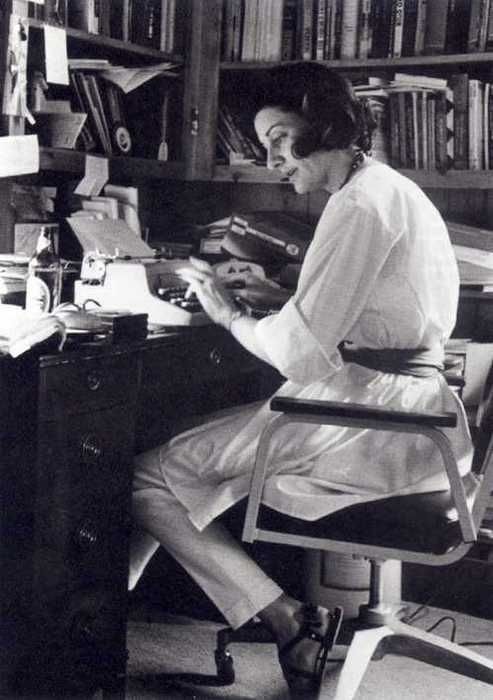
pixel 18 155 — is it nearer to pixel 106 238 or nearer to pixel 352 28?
pixel 106 238

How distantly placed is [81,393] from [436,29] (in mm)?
Answer: 1593

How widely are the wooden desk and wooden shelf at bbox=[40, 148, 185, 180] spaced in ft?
2.30

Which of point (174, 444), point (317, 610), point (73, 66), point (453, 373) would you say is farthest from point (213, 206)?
point (317, 610)

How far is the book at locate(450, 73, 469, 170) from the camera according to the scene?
289cm

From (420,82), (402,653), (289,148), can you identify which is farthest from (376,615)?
(420,82)

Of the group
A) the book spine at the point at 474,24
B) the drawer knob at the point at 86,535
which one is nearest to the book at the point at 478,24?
the book spine at the point at 474,24

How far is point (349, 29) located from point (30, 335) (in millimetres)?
1623

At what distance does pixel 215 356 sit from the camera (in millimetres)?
2492

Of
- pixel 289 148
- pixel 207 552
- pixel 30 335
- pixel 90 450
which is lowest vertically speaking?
pixel 207 552

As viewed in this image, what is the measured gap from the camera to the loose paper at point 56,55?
2570mm

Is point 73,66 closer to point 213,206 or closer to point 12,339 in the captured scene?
point 213,206

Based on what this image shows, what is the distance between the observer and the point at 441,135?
115 inches

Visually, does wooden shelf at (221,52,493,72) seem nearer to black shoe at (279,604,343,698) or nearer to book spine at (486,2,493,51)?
book spine at (486,2,493,51)

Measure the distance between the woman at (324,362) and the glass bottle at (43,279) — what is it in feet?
1.12
